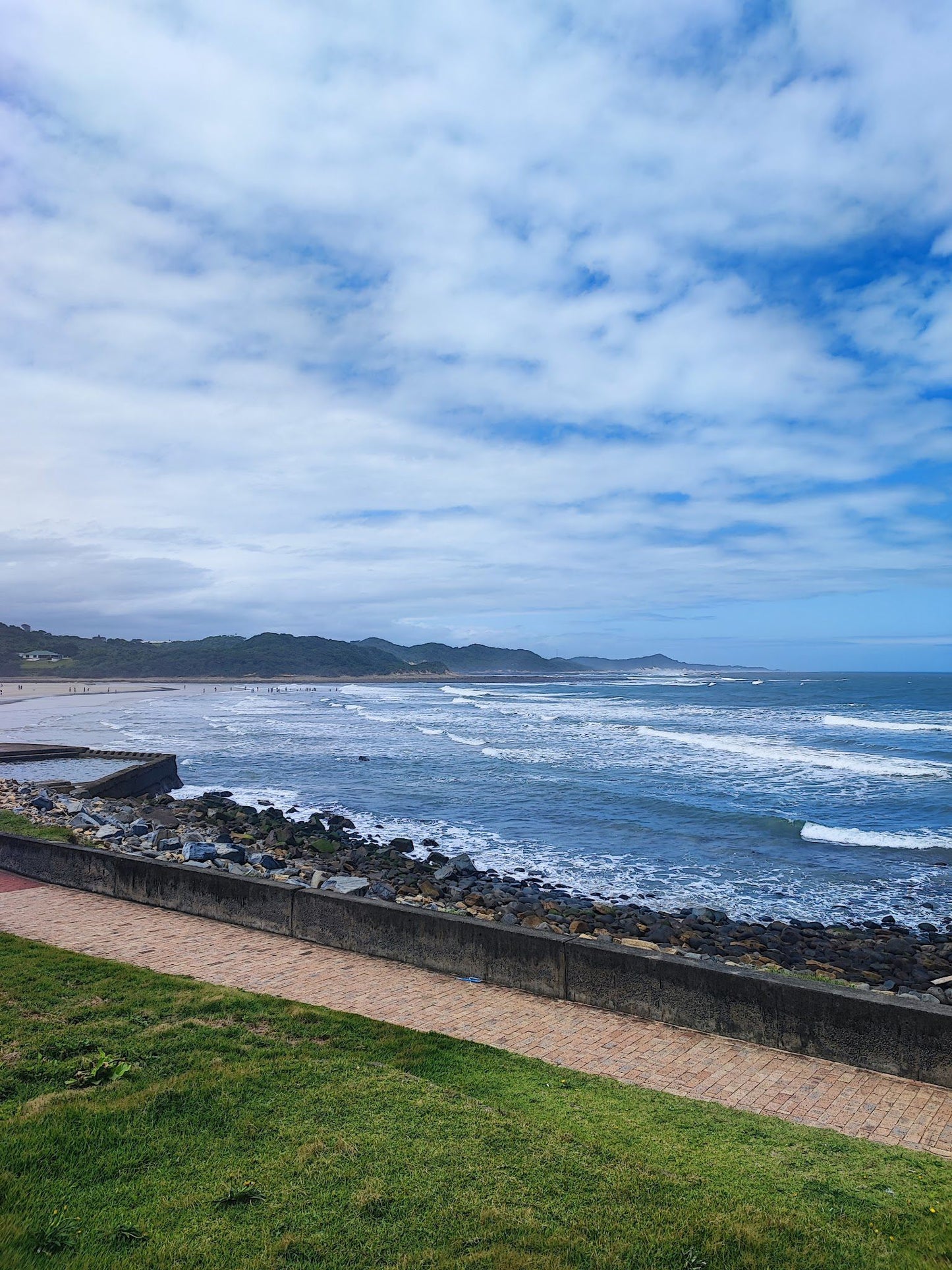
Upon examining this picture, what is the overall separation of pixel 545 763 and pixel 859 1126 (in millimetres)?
28200

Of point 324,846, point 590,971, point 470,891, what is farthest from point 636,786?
point 590,971

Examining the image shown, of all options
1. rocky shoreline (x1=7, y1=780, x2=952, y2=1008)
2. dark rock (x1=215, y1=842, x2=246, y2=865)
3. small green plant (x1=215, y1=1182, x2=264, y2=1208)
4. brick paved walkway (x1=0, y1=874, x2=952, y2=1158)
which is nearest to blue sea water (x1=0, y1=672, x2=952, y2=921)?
rocky shoreline (x1=7, y1=780, x2=952, y2=1008)

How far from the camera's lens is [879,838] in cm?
2125

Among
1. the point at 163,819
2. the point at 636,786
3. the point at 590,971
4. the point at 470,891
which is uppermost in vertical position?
the point at 590,971

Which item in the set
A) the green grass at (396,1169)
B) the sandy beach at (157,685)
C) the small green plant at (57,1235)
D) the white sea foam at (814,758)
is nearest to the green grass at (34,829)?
the green grass at (396,1169)

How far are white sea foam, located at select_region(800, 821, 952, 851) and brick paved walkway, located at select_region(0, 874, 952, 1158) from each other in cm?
1578

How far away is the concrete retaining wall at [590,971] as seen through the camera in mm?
6172

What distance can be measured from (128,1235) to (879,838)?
21.3 m

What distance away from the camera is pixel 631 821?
75.4 ft

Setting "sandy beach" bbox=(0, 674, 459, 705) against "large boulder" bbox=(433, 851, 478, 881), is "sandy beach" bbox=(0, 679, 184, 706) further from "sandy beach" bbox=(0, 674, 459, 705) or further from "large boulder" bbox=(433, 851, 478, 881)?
"large boulder" bbox=(433, 851, 478, 881)

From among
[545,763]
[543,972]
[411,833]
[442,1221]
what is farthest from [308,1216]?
[545,763]

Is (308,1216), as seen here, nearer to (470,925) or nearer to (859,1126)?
(859,1126)

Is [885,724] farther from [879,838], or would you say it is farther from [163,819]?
[163,819]

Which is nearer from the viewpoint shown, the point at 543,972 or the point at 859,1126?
the point at 859,1126
